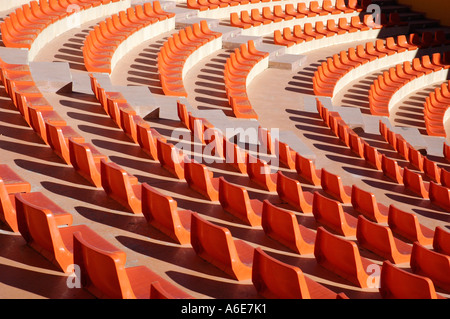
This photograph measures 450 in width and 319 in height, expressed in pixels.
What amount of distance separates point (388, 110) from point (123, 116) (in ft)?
17.7

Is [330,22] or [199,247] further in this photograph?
[330,22]

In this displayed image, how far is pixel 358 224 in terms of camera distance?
389 centimetres

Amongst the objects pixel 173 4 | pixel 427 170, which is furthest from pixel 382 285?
pixel 173 4

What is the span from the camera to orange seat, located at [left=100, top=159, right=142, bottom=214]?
3.59 meters

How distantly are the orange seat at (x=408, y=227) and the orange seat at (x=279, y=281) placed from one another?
1524 mm

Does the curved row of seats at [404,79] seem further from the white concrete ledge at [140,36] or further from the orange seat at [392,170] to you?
the white concrete ledge at [140,36]

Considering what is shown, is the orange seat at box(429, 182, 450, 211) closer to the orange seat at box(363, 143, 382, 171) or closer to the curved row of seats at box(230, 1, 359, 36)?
the orange seat at box(363, 143, 382, 171)

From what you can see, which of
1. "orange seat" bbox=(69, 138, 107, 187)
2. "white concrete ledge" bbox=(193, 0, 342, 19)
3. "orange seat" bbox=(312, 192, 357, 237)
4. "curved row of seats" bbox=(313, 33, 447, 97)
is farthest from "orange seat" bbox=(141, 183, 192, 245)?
"white concrete ledge" bbox=(193, 0, 342, 19)

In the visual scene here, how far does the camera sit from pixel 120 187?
3.65 metres

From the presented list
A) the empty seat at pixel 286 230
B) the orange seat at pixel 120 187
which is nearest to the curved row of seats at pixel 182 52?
the orange seat at pixel 120 187

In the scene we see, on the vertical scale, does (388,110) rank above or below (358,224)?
below

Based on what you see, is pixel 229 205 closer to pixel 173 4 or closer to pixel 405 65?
pixel 173 4

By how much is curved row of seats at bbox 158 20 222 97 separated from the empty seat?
3.62 metres

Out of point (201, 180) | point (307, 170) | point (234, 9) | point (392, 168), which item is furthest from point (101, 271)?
point (234, 9)
